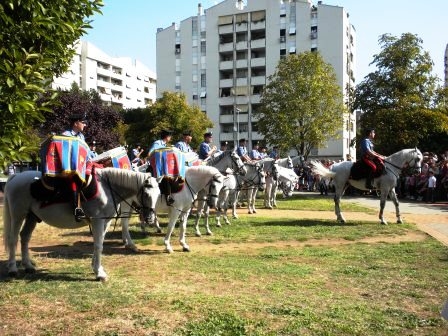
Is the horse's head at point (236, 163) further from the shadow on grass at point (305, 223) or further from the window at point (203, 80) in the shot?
the window at point (203, 80)

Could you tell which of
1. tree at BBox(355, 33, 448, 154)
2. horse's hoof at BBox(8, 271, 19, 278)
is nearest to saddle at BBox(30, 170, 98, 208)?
horse's hoof at BBox(8, 271, 19, 278)

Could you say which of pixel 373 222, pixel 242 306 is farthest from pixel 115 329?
pixel 373 222

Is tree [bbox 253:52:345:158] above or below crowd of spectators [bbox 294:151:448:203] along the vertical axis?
above


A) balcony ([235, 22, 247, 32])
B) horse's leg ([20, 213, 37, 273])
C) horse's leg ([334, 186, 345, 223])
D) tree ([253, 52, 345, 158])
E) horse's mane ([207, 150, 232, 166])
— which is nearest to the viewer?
horse's leg ([20, 213, 37, 273])

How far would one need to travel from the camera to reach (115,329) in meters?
5.50

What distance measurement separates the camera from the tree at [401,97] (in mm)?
26609

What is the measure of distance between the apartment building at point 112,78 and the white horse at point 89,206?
70892 mm

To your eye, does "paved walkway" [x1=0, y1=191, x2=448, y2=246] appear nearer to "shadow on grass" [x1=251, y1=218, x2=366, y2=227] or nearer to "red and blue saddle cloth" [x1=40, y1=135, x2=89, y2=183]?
"shadow on grass" [x1=251, y1=218, x2=366, y2=227]

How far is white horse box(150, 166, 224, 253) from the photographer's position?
33.7ft

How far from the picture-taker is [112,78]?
90.9 m

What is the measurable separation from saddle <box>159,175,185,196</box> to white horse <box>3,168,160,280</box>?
1737mm

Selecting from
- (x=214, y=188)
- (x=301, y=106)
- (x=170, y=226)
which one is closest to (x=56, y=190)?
(x=170, y=226)

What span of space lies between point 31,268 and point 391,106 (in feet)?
80.6

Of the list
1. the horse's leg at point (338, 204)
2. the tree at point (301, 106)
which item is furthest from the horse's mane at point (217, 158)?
the tree at point (301, 106)
